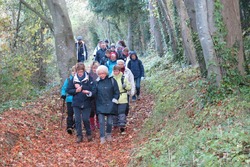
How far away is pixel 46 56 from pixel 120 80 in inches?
403

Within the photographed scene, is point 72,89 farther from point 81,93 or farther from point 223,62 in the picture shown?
point 223,62

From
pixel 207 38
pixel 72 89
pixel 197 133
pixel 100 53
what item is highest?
pixel 100 53

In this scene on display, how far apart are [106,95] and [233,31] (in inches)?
135

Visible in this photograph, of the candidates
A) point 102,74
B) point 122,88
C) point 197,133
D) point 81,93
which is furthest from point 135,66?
point 197,133

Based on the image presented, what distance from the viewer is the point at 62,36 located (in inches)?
473

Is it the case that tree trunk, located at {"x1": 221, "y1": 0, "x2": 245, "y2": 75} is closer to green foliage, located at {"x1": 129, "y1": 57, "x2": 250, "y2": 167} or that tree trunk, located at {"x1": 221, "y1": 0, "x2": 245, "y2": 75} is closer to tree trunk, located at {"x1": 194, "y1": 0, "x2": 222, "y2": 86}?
tree trunk, located at {"x1": 194, "y1": 0, "x2": 222, "y2": 86}

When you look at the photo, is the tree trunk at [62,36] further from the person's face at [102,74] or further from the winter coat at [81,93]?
the person's face at [102,74]

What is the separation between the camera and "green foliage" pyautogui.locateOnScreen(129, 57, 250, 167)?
4.93 meters

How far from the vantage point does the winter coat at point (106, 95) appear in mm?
8578

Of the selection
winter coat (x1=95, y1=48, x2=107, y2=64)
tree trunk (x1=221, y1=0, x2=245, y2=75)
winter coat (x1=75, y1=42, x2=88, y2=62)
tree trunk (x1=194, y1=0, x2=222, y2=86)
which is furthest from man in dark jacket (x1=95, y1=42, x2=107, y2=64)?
tree trunk (x1=221, y1=0, x2=245, y2=75)

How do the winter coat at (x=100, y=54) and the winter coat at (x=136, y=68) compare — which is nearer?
the winter coat at (x=136, y=68)

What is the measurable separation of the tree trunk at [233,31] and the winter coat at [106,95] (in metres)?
2.98

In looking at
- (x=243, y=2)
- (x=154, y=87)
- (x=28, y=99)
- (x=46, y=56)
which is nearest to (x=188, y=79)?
(x=154, y=87)

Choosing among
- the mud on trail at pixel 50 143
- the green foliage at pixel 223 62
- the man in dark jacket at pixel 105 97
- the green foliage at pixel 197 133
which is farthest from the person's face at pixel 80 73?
the green foliage at pixel 223 62
